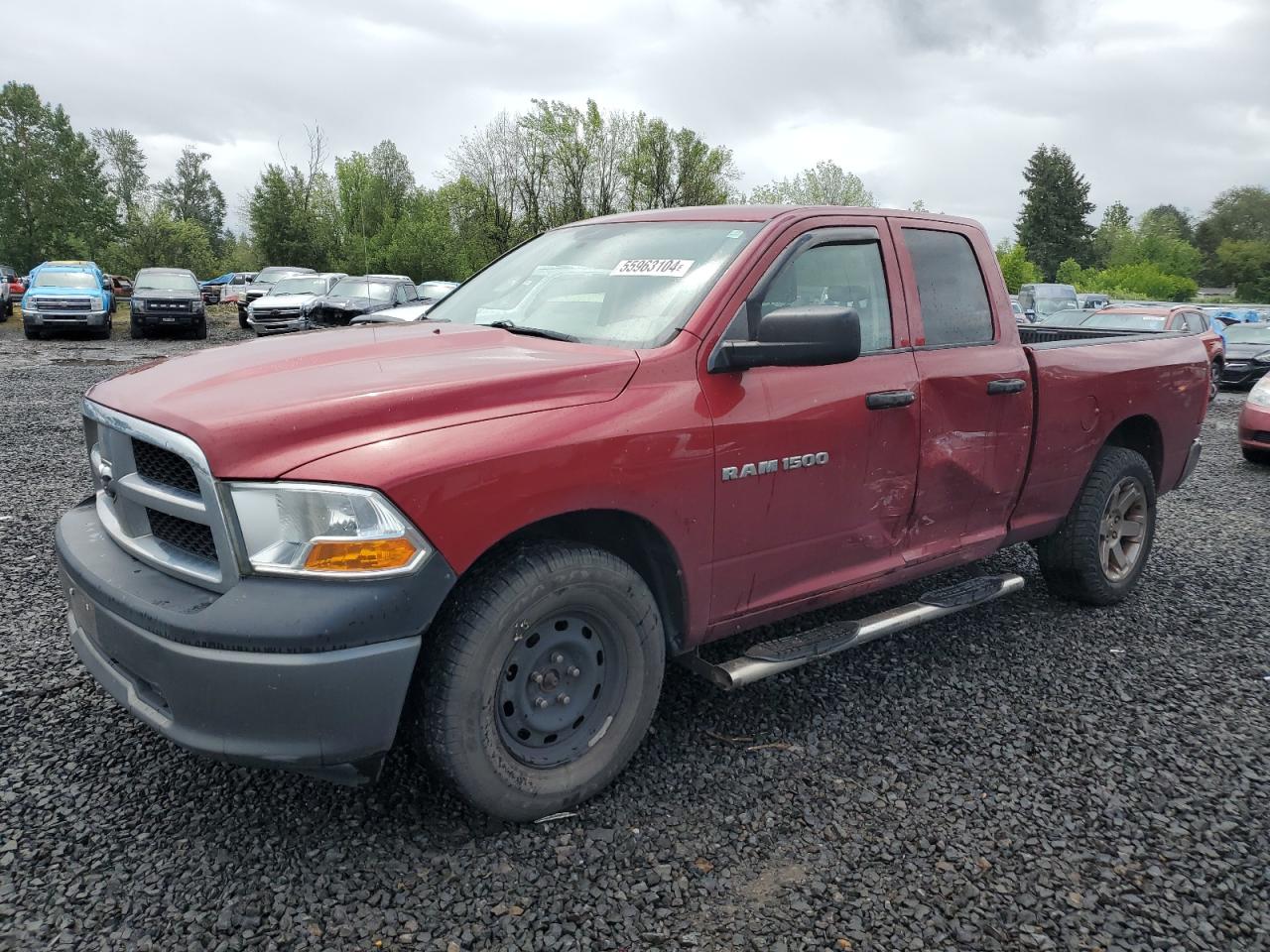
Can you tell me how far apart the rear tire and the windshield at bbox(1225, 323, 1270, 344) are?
16538 millimetres

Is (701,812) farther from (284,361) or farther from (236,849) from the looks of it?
(284,361)

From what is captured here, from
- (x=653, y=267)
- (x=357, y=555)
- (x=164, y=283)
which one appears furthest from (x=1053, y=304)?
(x=357, y=555)

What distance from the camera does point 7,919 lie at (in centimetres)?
224

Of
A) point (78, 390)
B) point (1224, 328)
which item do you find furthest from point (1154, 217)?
point (78, 390)

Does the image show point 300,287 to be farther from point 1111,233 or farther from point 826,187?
point 1111,233

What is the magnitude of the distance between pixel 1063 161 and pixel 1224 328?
221 feet

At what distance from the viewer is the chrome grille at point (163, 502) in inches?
88.6

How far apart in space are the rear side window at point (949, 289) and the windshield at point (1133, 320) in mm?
12812

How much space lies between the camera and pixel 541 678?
2645 mm

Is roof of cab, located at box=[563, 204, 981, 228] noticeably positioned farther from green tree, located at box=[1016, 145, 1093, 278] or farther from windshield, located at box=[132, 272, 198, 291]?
green tree, located at box=[1016, 145, 1093, 278]

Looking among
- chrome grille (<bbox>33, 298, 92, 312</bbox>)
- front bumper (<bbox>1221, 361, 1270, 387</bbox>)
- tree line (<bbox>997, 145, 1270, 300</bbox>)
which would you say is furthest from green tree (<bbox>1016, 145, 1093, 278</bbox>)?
chrome grille (<bbox>33, 298, 92, 312</bbox>)

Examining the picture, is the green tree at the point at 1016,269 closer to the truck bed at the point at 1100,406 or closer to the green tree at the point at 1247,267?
the green tree at the point at 1247,267

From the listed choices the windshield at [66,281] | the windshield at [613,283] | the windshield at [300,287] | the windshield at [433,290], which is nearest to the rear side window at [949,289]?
the windshield at [613,283]

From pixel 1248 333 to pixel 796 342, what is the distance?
1995 cm
